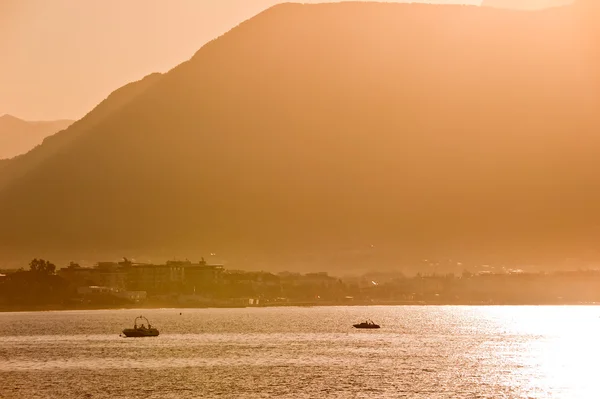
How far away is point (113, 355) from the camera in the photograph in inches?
7210

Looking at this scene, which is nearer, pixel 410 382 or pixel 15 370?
pixel 410 382

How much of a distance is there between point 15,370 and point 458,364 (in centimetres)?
6178

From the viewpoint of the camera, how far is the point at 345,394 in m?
122

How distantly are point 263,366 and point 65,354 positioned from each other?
43.0 metres

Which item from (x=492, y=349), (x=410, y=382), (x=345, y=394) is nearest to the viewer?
(x=345, y=394)

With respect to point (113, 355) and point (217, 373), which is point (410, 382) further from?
point (113, 355)

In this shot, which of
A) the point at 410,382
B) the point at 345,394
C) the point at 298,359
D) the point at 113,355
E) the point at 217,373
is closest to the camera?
the point at 345,394

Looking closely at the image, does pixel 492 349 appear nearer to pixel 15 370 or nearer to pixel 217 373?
pixel 217 373

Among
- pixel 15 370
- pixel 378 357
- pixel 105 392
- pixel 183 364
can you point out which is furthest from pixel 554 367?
pixel 15 370

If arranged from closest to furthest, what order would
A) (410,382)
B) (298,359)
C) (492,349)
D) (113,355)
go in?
(410,382) → (298,359) → (113,355) → (492,349)

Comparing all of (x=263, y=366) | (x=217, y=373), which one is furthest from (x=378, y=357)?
(x=217, y=373)

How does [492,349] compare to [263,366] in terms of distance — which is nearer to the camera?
[263,366]

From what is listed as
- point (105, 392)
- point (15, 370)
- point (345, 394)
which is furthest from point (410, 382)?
point (15, 370)

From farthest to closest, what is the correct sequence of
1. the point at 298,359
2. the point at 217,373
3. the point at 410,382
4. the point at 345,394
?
the point at 298,359 → the point at 217,373 → the point at 410,382 → the point at 345,394
